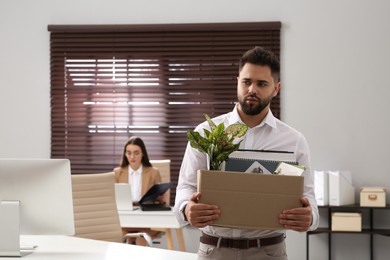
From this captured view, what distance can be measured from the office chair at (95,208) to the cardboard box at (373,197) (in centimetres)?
268

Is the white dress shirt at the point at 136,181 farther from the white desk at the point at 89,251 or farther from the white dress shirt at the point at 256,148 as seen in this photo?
the white dress shirt at the point at 256,148

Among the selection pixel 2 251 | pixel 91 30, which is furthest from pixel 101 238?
pixel 91 30

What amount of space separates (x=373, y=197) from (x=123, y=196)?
8.43 ft

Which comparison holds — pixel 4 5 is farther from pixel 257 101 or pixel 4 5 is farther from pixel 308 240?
pixel 257 101

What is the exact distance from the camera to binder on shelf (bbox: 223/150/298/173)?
247 cm

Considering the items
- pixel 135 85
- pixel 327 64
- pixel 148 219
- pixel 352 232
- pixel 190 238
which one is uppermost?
pixel 327 64

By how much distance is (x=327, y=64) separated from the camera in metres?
7.11

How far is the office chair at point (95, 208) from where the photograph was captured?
184 inches

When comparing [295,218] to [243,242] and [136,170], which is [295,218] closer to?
[243,242]

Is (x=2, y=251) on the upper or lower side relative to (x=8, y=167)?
lower

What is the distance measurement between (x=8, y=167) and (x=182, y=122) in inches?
160

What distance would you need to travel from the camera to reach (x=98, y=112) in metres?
7.37

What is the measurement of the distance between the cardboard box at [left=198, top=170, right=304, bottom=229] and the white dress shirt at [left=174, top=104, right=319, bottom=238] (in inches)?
6.9

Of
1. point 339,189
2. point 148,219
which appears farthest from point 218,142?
point 339,189
